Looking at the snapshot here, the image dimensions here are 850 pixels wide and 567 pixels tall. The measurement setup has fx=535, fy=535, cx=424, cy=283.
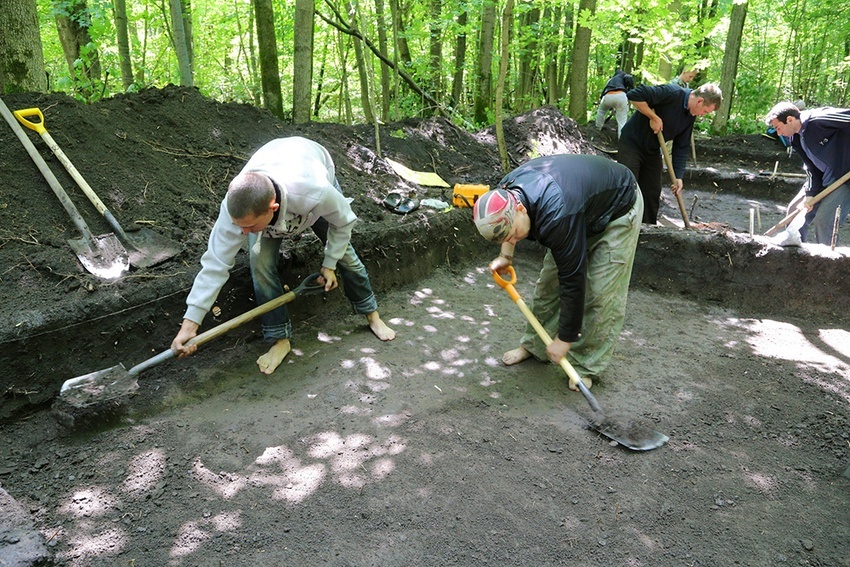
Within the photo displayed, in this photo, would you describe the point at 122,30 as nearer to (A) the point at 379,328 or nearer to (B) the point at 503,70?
(B) the point at 503,70

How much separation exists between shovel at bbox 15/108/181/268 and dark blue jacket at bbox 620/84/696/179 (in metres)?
4.40

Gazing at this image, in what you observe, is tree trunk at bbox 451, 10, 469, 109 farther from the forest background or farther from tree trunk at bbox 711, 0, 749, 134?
tree trunk at bbox 711, 0, 749, 134

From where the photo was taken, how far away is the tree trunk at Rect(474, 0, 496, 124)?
28.3 ft

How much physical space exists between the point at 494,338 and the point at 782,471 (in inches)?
79.2

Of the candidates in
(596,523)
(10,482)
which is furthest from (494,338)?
(10,482)

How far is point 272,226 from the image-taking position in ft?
9.86

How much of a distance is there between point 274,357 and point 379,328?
823 mm

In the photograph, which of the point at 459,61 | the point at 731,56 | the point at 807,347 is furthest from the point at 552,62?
the point at 807,347

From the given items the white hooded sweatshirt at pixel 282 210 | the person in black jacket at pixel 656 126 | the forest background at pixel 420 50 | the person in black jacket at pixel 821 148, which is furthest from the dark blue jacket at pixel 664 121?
the white hooded sweatshirt at pixel 282 210

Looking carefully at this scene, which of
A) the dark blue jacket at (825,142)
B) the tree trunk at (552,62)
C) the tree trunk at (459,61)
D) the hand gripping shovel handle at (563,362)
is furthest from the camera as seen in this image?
the tree trunk at (552,62)

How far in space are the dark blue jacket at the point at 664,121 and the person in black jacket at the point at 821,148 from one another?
30.4 inches

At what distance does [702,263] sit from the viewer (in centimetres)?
498

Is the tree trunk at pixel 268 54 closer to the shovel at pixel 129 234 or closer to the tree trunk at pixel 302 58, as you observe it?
the tree trunk at pixel 302 58

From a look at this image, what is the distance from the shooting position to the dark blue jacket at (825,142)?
4.45 m
